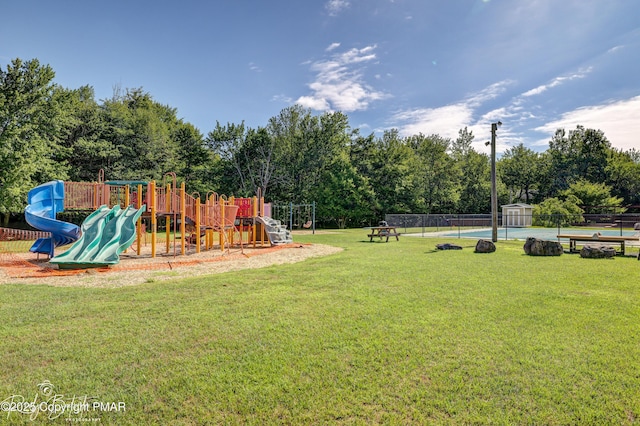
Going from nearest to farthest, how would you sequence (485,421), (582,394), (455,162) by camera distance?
(485,421)
(582,394)
(455,162)

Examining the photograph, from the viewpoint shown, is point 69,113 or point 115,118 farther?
point 115,118

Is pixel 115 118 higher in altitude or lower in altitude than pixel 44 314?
higher

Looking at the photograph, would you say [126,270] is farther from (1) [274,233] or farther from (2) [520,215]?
(2) [520,215]

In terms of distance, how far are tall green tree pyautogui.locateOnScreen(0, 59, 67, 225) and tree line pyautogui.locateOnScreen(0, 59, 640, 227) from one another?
7 cm

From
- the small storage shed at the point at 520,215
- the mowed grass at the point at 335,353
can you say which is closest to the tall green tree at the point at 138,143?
the mowed grass at the point at 335,353

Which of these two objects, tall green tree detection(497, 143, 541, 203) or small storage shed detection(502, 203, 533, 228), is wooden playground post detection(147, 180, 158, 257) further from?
tall green tree detection(497, 143, 541, 203)

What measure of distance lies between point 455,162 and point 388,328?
5153cm

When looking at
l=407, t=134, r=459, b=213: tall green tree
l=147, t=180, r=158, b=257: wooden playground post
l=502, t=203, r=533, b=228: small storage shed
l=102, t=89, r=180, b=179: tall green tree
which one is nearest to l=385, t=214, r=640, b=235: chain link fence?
l=502, t=203, r=533, b=228: small storage shed

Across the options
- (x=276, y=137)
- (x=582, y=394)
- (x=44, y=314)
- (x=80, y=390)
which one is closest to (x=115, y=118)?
(x=276, y=137)

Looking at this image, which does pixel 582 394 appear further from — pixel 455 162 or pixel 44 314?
pixel 455 162

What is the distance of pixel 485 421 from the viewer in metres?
2.72

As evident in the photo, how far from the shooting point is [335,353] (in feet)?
12.7

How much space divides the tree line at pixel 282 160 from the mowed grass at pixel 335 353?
83.3ft

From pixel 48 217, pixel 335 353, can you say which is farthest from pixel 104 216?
pixel 335 353
